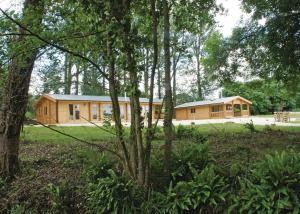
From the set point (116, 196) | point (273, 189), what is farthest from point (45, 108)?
point (273, 189)

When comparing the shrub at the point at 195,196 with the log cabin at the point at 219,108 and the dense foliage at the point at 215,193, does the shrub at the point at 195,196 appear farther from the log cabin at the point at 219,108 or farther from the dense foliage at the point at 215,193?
the log cabin at the point at 219,108

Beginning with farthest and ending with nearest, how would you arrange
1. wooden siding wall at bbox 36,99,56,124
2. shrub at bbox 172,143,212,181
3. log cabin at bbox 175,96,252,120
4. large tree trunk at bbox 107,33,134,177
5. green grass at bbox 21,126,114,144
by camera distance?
log cabin at bbox 175,96,252,120, wooden siding wall at bbox 36,99,56,124, green grass at bbox 21,126,114,144, shrub at bbox 172,143,212,181, large tree trunk at bbox 107,33,134,177

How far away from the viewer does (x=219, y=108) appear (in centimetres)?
3247

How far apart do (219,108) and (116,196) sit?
2951 cm

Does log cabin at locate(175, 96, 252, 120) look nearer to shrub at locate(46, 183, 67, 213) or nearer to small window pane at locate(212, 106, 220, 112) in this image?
small window pane at locate(212, 106, 220, 112)

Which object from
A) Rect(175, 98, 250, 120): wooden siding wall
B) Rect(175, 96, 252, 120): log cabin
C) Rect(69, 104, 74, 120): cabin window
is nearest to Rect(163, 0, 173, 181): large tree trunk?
Rect(69, 104, 74, 120): cabin window

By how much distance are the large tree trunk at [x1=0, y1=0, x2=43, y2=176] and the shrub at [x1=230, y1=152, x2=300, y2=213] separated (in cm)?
355

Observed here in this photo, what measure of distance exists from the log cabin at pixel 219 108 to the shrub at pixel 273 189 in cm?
2831

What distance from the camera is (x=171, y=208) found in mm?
3816

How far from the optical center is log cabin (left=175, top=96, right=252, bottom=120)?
105 feet


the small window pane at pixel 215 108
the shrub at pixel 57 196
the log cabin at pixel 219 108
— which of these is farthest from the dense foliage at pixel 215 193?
the small window pane at pixel 215 108

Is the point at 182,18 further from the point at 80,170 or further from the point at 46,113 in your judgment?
the point at 46,113

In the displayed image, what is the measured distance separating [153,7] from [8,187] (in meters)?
3.57

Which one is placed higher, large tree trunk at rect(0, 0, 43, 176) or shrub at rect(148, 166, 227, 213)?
large tree trunk at rect(0, 0, 43, 176)
